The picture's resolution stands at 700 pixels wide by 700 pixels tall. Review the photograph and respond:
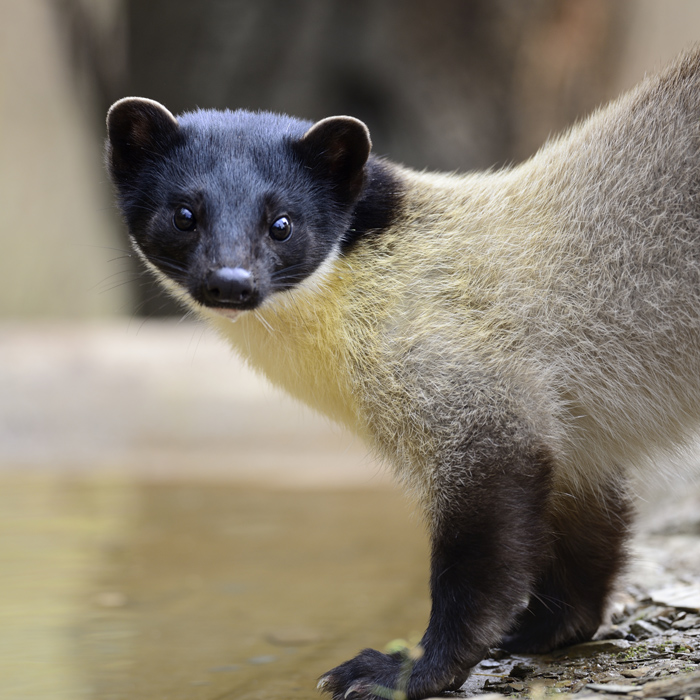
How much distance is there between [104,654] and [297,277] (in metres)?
1.83

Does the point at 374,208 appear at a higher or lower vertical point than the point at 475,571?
higher

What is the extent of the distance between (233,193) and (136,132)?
0.64m

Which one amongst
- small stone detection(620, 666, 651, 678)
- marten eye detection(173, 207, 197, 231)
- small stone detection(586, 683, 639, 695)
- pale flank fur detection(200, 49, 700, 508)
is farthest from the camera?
marten eye detection(173, 207, 197, 231)

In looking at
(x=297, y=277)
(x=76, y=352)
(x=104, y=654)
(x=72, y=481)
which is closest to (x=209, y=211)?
(x=297, y=277)

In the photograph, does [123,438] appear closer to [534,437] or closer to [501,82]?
[534,437]

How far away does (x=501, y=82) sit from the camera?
15.5m

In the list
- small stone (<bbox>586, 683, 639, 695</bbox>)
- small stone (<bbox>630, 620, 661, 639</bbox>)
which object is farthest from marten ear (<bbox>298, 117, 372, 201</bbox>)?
small stone (<bbox>630, 620, 661, 639</bbox>)

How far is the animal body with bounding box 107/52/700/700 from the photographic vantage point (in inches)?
140

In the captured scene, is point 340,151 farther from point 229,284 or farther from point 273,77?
point 273,77

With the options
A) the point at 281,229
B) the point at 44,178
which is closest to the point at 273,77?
the point at 44,178

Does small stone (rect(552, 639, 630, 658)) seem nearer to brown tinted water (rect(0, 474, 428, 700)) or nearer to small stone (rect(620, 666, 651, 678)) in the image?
small stone (rect(620, 666, 651, 678))

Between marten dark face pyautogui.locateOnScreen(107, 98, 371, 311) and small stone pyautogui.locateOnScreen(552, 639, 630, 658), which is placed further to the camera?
small stone pyautogui.locateOnScreen(552, 639, 630, 658)

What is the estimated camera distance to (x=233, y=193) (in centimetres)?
372

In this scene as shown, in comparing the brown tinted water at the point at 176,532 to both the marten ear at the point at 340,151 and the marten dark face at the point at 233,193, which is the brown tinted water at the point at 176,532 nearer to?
the marten dark face at the point at 233,193
